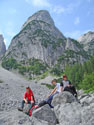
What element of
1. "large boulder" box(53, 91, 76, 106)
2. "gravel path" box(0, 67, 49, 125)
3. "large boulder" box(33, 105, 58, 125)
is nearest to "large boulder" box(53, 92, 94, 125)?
"large boulder" box(33, 105, 58, 125)

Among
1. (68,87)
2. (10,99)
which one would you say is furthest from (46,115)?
(10,99)

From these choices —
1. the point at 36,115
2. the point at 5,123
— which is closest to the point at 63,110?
the point at 36,115

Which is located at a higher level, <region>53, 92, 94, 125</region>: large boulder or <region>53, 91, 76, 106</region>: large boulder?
<region>53, 91, 76, 106</region>: large boulder

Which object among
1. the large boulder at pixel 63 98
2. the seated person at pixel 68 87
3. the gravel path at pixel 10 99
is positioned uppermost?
the seated person at pixel 68 87

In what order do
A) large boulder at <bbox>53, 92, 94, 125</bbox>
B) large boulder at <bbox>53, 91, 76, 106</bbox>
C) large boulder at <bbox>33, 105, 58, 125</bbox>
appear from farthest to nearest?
large boulder at <bbox>53, 91, 76, 106</bbox>, large boulder at <bbox>33, 105, 58, 125</bbox>, large boulder at <bbox>53, 92, 94, 125</bbox>

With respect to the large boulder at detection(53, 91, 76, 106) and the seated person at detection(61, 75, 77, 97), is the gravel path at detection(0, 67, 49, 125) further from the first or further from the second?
the seated person at detection(61, 75, 77, 97)

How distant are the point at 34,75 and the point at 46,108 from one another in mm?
173210

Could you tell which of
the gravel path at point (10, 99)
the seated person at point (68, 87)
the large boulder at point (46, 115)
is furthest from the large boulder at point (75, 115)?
the seated person at point (68, 87)

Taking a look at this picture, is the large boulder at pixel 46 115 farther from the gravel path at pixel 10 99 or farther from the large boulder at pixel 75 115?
the gravel path at pixel 10 99

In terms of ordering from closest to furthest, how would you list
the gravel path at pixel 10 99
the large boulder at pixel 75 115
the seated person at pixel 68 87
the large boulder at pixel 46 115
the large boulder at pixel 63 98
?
the large boulder at pixel 75 115
the gravel path at pixel 10 99
the large boulder at pixel 46 115
the large boulder at pixel 63 98
the seated person at pixel 68 87

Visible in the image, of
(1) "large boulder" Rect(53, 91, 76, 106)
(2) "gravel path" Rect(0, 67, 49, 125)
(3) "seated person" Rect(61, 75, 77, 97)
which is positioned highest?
(3) "seated person" Rect(61, 75, 77, 97)

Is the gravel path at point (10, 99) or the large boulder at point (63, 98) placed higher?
the large boulder at point (63, 98)

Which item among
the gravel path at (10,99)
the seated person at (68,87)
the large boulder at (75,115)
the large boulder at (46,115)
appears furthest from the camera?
the seated person at (68,87)

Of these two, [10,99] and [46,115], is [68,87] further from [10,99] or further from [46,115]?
[10,99]
